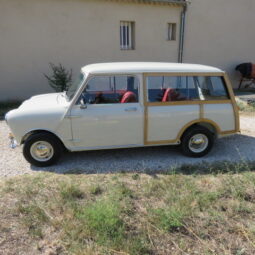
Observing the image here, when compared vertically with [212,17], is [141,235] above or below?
below

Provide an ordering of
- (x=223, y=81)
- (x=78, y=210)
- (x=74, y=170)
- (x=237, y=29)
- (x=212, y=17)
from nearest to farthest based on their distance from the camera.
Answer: (x=78, y=210) → (x=74, y=170) → (x=223, y=81) → (x=212, y=17) → (x=237, y=29)

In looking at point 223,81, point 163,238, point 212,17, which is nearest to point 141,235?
point 163,238

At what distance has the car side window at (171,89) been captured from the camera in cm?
422

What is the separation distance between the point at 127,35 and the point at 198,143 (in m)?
7.42

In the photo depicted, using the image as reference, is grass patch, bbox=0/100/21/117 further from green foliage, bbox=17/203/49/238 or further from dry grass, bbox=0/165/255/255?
green foliage, bbox=17/203/49/238

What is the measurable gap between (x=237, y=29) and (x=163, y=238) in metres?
13.0

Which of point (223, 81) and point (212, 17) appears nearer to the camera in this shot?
point (223, 81)

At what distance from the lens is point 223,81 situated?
4.49m

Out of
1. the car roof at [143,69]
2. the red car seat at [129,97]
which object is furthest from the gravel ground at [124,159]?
the car roof at [143,69]

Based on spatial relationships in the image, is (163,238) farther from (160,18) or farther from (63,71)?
(160,18)

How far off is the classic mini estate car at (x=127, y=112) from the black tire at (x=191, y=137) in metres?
0.02

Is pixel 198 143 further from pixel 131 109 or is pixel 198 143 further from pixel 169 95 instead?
pixel 131 109

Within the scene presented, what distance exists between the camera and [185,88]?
14.3 ft

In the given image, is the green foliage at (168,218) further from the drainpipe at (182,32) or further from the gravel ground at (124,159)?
the drainpipe at (182,32)
